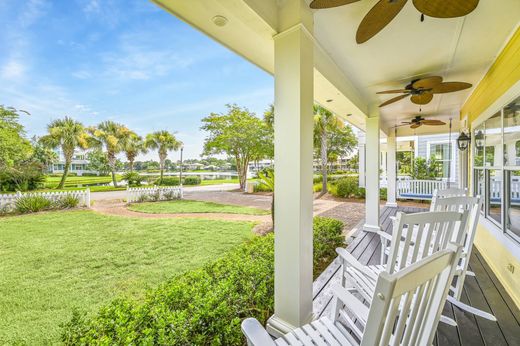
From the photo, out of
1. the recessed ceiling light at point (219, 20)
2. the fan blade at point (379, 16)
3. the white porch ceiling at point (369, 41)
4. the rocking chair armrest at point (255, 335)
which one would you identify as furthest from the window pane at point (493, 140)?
the rocking chair armrest at point (255, 335)

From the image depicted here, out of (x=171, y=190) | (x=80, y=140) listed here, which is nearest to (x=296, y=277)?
(x=171, y=190)

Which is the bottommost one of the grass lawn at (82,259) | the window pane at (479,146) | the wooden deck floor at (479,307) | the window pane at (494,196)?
the grass lawn at (82,259)

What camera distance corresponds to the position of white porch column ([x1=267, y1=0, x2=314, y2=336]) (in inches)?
65.4

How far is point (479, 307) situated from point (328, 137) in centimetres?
1597

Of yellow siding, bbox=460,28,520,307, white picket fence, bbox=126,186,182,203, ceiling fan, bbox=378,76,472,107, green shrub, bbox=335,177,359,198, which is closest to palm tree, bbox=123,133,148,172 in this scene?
white picket fence, bbox=126,186,182,203

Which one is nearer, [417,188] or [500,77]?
[500,77]

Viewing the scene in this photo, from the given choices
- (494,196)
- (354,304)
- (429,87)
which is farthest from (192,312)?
(494,196)

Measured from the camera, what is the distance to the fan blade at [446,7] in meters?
1.39

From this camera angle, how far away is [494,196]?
3.23 meters

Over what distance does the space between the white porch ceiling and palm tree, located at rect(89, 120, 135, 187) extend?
59.6ft

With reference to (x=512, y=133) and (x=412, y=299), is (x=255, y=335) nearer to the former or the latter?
(x=412, y=299)

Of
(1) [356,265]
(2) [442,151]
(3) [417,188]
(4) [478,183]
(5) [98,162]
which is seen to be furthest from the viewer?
(5) [98,162]

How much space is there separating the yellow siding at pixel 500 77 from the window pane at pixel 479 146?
273mm

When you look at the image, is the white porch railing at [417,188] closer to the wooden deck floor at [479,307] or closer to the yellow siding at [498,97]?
the yellow siding at [498,97]
